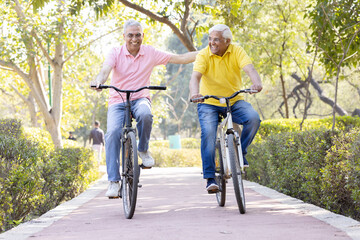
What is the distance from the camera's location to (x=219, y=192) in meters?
6.98

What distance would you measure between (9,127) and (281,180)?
4.75 metres

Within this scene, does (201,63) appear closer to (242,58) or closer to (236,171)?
(242,58)

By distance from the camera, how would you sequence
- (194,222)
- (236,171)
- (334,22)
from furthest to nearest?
(334,22)
(236,171)
(194,222)

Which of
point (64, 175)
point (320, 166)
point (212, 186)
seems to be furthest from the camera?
point (64, 175)

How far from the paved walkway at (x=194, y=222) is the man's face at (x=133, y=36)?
1844 mm

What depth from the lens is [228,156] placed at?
6031 millimetres

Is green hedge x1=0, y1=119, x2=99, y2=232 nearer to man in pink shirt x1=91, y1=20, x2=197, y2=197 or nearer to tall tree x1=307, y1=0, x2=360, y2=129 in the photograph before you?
man in pink shirt x1=91, y1=20, x2=197, y2=197

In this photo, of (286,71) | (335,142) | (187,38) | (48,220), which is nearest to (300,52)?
(286,71)

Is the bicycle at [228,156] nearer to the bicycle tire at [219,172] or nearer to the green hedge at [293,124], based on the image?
the bicycle tire at [219,172]

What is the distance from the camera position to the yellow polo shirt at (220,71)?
656 centimetres

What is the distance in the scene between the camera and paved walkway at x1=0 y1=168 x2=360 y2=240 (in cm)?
477

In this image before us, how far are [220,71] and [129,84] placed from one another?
101 centimetres

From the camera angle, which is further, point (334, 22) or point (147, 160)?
point (334, 22)

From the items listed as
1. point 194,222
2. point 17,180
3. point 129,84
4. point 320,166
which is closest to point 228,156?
point 194,222
